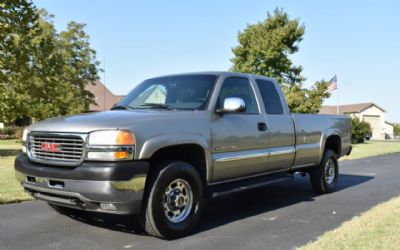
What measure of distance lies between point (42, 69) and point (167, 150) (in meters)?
24.1

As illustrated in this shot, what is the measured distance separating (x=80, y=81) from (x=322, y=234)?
34.8 m

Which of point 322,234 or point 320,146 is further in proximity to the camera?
point 320,146

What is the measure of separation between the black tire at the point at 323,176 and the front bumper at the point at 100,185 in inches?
184

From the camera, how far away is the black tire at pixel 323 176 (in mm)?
8711

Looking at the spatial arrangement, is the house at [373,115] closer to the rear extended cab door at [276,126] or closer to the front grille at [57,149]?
the rear extended cab door at [276,126]

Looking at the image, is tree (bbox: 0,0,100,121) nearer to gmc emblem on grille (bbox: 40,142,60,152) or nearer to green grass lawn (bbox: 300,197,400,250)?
gmc emblem on grille (bbox: 40,142,60,152)

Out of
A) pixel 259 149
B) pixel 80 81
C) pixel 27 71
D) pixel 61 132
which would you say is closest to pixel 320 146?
pixel 259 149

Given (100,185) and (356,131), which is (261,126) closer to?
(100,185)

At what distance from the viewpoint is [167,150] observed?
18.1 ft

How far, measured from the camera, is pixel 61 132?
16.9 feet

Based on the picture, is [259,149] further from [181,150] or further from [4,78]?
[4,78]

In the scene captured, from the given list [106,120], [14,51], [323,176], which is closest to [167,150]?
[106,120]

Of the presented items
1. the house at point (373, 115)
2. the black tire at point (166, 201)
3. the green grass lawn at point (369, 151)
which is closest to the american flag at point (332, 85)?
the green grass lawn at point (369, 151)

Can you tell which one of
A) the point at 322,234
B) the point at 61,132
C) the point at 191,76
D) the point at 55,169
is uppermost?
the point at 191,76
